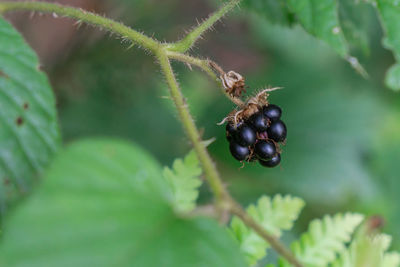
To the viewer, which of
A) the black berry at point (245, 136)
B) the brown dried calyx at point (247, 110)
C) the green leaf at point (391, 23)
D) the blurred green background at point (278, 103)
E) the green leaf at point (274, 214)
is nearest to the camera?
the black berry at point (245, 136)

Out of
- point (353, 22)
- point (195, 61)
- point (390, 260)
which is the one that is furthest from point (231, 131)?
point (353, 22)

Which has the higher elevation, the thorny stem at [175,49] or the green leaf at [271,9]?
the green leaf at [271,9]

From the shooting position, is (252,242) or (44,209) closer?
(44,209)

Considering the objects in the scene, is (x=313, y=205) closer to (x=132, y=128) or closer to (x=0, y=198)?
(x=132, y=128)

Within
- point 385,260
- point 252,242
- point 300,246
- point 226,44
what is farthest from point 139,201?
point 226,44

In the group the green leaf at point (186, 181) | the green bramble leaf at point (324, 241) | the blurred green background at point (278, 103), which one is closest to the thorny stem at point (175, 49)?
the green leaf at point (186, 181)

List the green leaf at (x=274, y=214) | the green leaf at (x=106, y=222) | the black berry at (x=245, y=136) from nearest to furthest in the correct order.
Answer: the green leaf at (x=106, y=222), the black berry at (x=245, y=136), the green leaf at (x=274, y=214)

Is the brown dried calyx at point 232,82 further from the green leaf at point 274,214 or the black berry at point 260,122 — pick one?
the green leaf at point 274,214
